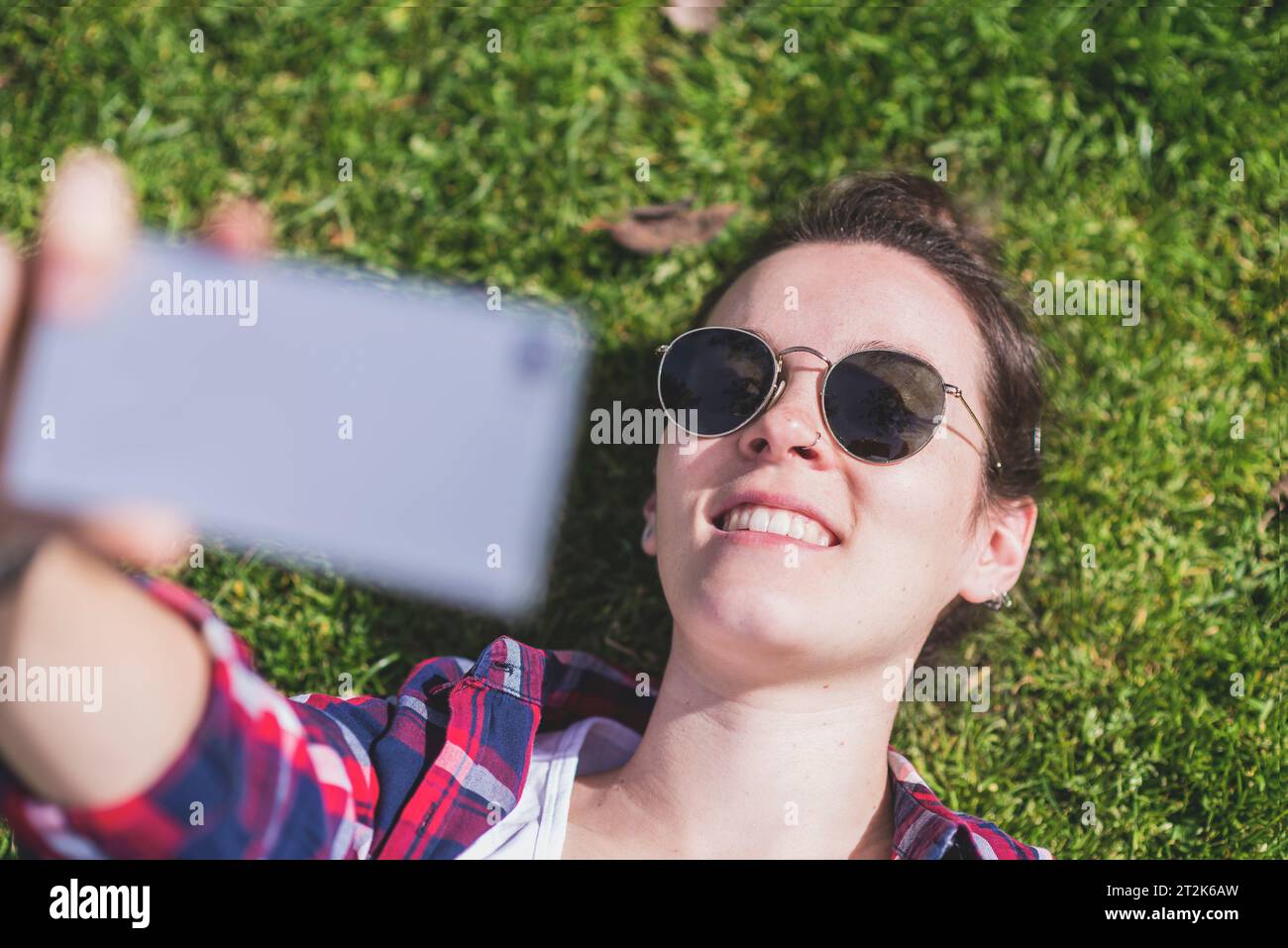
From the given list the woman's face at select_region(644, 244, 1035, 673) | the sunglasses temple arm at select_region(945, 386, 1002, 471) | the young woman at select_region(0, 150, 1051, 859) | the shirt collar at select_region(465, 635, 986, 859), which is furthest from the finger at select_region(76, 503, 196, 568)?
the sunglasses temple arm at select_region(945, 386, 1002, 471)

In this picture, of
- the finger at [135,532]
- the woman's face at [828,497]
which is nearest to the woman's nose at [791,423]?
the woman's face at [828,497]

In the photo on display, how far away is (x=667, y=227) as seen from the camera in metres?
3.61

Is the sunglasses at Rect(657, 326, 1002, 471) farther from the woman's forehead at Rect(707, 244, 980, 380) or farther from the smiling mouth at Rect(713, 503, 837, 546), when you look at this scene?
the smiling mouth at Rect(713, 503, 837, 546)

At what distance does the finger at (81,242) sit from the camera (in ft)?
3.51

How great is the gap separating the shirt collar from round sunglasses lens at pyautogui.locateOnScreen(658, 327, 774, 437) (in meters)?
0.83

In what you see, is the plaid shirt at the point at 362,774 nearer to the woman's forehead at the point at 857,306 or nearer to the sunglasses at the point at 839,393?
the sunglasses at the point at 839,393

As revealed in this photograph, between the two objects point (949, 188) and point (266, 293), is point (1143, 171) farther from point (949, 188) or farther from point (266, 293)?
point (266, 293)

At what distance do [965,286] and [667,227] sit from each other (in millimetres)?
1201

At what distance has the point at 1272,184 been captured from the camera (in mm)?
3535

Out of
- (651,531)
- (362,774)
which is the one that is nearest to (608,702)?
(651,531)

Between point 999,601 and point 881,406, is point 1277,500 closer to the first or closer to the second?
point 999,601

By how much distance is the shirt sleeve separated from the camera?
168 centimetres

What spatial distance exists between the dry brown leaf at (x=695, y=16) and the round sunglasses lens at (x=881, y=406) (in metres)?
1.84

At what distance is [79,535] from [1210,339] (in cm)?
347
